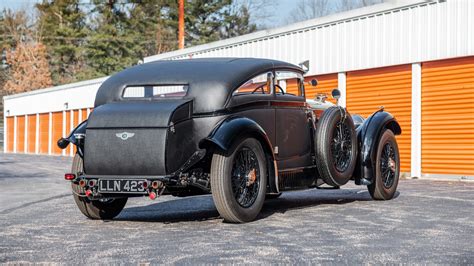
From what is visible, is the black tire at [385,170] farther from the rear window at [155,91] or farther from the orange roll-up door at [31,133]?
the orange roll-up door at [31,133]

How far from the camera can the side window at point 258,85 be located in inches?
351

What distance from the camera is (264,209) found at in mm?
10211

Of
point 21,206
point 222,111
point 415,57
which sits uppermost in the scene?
point 415,57

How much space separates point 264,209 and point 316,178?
776 millimetres

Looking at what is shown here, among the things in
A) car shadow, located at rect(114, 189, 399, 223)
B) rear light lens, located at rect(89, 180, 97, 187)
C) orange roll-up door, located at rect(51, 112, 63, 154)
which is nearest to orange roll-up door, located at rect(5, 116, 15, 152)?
orange roll-up door, located at rect(51, 112, 63, 154)

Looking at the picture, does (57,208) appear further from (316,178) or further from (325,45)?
(325,45)

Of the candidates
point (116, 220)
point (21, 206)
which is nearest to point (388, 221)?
point (116, 220)

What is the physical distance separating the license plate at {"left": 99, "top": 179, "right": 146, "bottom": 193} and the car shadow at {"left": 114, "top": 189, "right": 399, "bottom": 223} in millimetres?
989

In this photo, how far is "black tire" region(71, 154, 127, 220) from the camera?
8852mm

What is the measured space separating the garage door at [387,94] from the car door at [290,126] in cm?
991

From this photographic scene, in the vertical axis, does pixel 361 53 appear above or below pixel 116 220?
above

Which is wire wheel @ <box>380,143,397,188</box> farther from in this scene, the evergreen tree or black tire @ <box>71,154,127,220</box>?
the evergreen tree

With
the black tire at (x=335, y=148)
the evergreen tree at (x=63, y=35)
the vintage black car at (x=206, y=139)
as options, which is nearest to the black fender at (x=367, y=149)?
the black tire at (x=335, y=148)

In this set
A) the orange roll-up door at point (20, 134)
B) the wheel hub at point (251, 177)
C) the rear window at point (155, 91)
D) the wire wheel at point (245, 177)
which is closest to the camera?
the wire wheel at point (245, 177)
